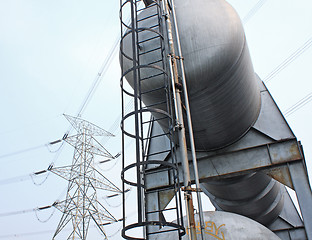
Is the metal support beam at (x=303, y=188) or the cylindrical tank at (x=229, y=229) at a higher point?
the metal support beam at (x=303, y=188)

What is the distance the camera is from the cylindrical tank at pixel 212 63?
440cm

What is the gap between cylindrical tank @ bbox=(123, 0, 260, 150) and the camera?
4398mm

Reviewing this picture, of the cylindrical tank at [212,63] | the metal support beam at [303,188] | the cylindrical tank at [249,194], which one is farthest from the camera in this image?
the cylindrical tank at [249,194]

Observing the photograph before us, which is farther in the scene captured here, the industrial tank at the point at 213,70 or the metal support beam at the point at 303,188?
the metal support beam at the point at 303,188

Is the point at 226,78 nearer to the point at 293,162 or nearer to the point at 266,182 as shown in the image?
the point at 293,162

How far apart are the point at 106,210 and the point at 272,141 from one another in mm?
13952

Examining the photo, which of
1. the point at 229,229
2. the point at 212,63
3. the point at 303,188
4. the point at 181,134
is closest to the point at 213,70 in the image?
the point at 212,63

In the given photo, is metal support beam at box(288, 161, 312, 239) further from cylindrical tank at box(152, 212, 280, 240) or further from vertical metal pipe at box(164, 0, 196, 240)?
vertical metal pipe at box(164, 0, 196, 240)

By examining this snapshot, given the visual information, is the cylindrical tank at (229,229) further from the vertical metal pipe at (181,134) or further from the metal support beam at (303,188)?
the metal support beam at (303,188)

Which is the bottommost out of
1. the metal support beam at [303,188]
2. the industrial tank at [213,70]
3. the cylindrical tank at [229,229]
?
the cylindrical tank at [229,229]

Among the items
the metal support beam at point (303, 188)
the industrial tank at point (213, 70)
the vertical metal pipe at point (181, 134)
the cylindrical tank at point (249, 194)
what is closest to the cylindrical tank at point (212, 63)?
the industrial tank at point (213, 70)

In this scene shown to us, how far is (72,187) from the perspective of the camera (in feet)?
52.1

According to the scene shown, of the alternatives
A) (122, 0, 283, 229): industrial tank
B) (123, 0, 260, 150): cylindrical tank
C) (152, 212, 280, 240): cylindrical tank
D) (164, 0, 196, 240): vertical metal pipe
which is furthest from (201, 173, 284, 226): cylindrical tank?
(164, 0, 196, 240): vertical metal pipe

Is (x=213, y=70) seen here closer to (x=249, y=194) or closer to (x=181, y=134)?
(x=181, y=134)
